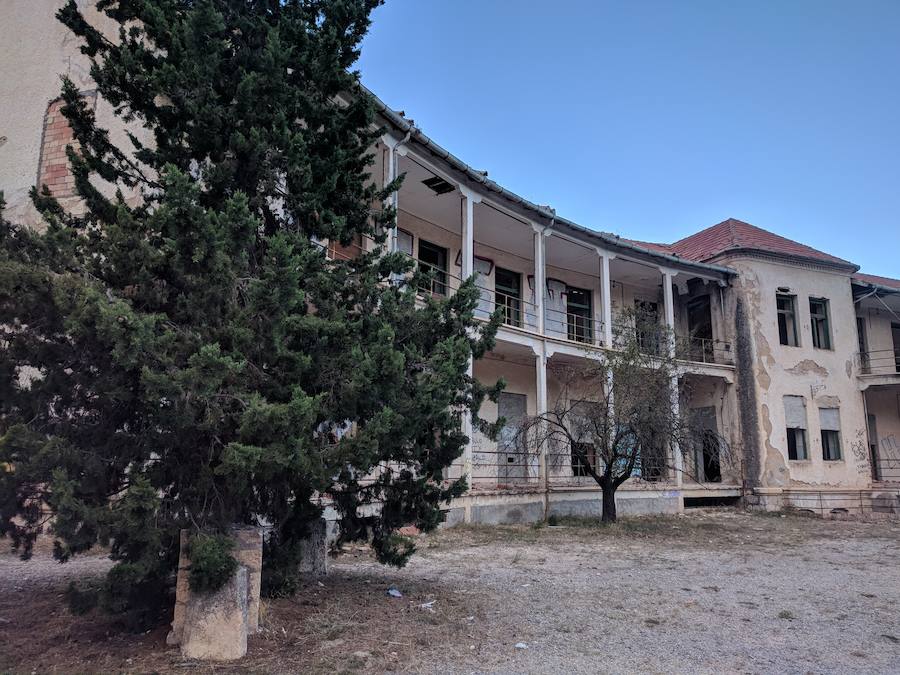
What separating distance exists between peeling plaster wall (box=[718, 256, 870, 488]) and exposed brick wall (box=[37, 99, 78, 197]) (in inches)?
675

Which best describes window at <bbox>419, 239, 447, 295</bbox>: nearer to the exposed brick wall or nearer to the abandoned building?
the abandoned building

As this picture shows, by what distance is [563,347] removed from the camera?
15.5m

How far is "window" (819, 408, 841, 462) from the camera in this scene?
60.4 ft

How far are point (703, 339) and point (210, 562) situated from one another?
14.7 metres

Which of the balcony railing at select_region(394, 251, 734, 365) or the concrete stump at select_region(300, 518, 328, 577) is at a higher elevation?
the balcony railing at select_region(394, 251, 734, 365)

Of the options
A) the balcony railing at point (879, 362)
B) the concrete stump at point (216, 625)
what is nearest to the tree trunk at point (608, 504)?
the concrete stump at point (216, 625)

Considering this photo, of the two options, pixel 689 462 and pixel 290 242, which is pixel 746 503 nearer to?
pixel 689 462

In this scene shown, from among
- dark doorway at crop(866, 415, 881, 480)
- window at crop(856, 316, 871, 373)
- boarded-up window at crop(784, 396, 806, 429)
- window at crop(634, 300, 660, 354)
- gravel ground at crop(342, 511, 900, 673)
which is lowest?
gravel ground at crop(342, 511, 900, 673)

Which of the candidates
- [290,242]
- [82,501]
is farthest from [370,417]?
[82,501]

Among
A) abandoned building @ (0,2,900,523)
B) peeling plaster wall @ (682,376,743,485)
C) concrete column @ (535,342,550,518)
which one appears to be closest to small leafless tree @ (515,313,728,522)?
concrete column @ (535,342,550,518)

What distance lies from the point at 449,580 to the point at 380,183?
8.24 m

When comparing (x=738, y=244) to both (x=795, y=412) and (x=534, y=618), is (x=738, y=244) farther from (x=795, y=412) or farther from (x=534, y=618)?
(x=534, y=618)

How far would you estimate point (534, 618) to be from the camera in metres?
5.46

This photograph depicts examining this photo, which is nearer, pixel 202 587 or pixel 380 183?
pixel 202 587
